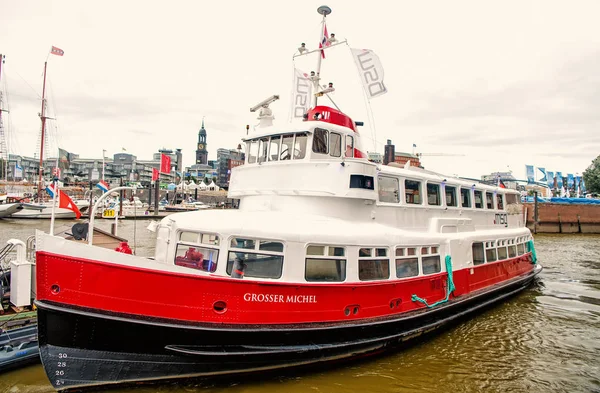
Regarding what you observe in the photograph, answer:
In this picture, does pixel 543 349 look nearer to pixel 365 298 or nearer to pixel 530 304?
pixel 530 304

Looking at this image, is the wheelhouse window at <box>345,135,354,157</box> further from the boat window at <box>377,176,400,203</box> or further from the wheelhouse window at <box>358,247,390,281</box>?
the wheelhouse window at <box>358,247,390,281</box>

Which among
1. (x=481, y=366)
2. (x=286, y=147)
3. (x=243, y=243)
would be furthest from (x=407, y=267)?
(x=286, y=147)

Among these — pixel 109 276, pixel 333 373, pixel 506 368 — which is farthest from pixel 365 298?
pixel 109 276

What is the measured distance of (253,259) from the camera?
22.9 feet

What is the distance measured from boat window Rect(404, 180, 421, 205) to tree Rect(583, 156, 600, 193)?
6196cm

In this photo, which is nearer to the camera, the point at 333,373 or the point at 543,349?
the point at 333,373

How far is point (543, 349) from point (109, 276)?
10.1 m

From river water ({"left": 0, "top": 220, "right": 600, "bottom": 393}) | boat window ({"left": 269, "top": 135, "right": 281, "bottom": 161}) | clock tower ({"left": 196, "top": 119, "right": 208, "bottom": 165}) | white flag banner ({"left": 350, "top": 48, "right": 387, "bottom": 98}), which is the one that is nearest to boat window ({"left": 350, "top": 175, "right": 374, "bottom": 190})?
boat window ({"left": 269, "top": 135, "right": 281, "bottom": 161})

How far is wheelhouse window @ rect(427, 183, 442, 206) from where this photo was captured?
406 inches

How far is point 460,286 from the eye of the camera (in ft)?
32.6

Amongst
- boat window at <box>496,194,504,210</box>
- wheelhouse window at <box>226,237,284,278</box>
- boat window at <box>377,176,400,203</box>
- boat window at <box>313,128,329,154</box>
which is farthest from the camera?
boat window at <box>496,194,504,210</box>

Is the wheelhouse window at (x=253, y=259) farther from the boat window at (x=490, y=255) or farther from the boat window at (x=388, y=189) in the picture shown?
the boat window at (x=490, y=255)

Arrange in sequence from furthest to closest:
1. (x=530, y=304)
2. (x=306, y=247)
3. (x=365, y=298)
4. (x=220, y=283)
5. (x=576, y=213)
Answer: (x=576, y=213)
(x=530, y=304)
(x=365, y=298)
(x=306, y=247)
(x=220, y=283)

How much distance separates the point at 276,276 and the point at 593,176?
222 ft
